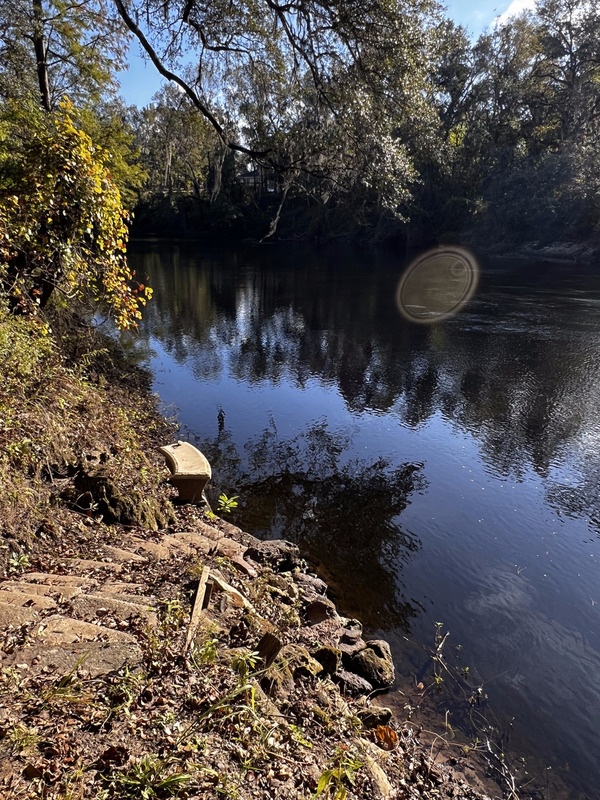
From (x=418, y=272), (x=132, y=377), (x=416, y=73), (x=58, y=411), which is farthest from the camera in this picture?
(x=418, y=272)

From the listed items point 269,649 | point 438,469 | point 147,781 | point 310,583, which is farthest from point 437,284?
point 147,781

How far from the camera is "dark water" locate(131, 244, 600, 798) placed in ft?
17.3

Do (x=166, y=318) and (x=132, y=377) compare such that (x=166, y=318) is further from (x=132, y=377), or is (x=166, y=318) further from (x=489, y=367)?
(x=489, y=367)

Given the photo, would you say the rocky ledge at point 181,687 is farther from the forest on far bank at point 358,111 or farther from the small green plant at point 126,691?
the forest on far bank at point 358,111

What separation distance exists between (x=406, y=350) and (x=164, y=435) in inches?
382

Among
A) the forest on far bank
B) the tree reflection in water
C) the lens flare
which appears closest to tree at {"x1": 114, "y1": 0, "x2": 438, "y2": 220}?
the forest on far bank

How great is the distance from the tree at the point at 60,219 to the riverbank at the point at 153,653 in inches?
35.9

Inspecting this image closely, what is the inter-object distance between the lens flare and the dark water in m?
1.60

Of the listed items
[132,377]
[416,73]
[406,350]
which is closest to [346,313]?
[406,350]

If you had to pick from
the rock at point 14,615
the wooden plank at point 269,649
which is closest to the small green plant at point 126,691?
the rock at point 14,615

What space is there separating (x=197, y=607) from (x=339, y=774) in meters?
1.42

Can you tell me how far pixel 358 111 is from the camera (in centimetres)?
878

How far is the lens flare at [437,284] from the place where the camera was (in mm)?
22188

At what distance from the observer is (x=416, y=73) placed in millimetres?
8359
